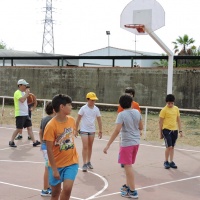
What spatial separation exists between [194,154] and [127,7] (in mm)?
4792

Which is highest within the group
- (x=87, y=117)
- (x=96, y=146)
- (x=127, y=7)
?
(x=127, y=7)

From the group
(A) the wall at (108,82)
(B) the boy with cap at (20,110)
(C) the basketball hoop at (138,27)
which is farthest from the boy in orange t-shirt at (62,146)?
(A) the wall at (108,82)

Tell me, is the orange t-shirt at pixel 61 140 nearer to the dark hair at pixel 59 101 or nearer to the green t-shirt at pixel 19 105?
the dark hair at pixel 59 101

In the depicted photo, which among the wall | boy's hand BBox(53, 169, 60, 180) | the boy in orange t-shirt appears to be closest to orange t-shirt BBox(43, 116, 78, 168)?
the boy in orange t-shirt

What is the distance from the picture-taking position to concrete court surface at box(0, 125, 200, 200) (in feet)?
23.2

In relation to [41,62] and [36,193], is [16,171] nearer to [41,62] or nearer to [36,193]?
[36,193]

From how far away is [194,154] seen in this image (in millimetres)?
11102

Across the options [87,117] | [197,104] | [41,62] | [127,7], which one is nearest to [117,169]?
[87,117]

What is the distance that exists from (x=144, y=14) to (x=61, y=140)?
26.0ft

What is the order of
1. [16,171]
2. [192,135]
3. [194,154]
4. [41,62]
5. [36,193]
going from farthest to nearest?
1. [41,62]
2. [192,135]
3. [194,154]
4. [16,171]
5. [36,193]

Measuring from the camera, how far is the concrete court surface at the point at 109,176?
708 cm

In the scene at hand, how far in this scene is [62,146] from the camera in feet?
17.4

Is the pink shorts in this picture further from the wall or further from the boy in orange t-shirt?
the wall

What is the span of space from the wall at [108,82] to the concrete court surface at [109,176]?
8847 millimetres
